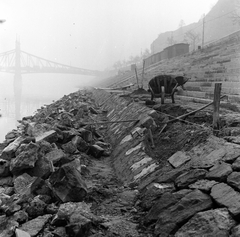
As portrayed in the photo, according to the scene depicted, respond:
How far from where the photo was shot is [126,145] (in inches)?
254

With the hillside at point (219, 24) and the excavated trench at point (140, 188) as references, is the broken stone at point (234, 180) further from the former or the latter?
the hillside at point (219, 24)

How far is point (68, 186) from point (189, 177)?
189cm

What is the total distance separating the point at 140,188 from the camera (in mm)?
4258

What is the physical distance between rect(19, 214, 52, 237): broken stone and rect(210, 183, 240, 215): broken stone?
7.32 feet

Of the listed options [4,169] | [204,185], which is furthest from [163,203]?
[4,169]

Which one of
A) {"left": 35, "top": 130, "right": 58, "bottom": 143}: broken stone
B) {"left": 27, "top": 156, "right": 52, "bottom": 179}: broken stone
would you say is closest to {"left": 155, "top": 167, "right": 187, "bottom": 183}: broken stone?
{"left": 27, "top": 156, "right": 52, "bottom": 179}: broken stone

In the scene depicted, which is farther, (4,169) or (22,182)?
(4,169)

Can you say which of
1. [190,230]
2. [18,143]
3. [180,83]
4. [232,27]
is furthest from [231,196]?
[232,27]

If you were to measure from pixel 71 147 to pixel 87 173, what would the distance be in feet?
4.20

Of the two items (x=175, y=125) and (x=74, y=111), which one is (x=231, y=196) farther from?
(x=74, y=111)

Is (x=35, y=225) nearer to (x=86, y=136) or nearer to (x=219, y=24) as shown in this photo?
(x=86, y=136)

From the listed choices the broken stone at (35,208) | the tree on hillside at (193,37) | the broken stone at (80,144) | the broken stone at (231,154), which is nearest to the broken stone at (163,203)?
the broken stone at (231,154)

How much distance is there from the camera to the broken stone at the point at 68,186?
3783 mm

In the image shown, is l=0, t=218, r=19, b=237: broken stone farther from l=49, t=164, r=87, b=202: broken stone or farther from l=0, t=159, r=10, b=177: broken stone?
l=0, t=159, r=10, b=177: broken stone
